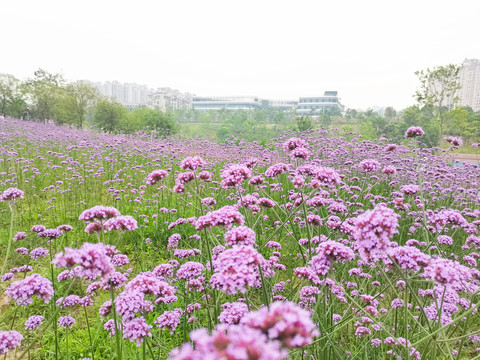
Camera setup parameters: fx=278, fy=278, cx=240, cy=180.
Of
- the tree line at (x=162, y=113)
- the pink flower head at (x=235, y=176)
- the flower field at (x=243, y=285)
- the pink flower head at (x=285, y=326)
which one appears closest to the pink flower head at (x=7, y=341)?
the flower field at (x=243, y=285)

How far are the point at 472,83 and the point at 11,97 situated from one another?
14024 centimetres

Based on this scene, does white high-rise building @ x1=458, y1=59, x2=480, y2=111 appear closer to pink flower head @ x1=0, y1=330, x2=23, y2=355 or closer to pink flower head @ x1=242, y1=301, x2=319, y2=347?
pink flower head @ x1=242, y1=301, x2=319, y2=347

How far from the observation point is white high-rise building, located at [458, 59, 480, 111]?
103 meters

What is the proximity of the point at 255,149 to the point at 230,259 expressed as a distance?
1118 cm

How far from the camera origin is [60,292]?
448cm

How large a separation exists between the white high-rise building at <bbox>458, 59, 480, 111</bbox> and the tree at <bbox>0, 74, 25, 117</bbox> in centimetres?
12936

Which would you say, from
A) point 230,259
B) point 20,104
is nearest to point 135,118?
point 20,104

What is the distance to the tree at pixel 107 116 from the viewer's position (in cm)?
3216

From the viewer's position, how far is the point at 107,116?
3238cm

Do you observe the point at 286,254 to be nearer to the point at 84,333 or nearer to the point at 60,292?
the point at 84,333

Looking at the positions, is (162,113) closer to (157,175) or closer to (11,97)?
(11,97)

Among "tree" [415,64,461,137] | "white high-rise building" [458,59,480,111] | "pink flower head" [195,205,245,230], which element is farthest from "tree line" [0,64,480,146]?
"white high-rise building" [458,59,480,111]

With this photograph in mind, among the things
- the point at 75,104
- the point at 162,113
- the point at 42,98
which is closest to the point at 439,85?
the point at 162,113

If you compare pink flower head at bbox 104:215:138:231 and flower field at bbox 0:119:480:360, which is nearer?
flower field at bbox 0:119:480:360
